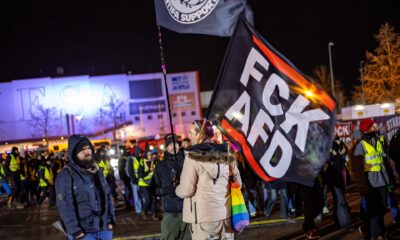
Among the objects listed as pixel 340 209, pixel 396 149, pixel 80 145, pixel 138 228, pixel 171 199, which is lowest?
pixel 138 228

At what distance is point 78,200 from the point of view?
15.8 feet

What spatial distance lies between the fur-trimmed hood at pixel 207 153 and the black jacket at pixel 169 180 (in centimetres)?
134

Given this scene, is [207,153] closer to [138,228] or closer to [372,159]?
[372,159]

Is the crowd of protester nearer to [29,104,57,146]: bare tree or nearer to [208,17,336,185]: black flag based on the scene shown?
[208,17,336,185]: black flag

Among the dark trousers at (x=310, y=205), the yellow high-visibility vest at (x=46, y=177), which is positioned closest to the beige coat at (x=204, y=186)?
the dark trousers at (x=310, y=205)

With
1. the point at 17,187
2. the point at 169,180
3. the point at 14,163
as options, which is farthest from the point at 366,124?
the point at 17,187

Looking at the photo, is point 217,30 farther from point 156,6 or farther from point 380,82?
Answer: point 380,82

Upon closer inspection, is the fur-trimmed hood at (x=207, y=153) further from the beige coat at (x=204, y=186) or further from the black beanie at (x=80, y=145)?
the black beanie at (x=80, y=145)

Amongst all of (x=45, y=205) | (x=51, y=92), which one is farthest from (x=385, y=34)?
(x=51, y=92)

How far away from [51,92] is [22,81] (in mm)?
4705

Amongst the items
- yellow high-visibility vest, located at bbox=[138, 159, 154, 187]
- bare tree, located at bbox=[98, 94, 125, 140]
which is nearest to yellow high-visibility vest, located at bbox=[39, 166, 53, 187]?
yellow high-visibility vest, located at bbox=[138, 159, 154, 187]

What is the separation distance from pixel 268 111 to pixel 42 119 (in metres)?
71.7

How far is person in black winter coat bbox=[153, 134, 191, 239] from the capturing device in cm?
578

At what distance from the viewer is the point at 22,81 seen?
7312 cm
